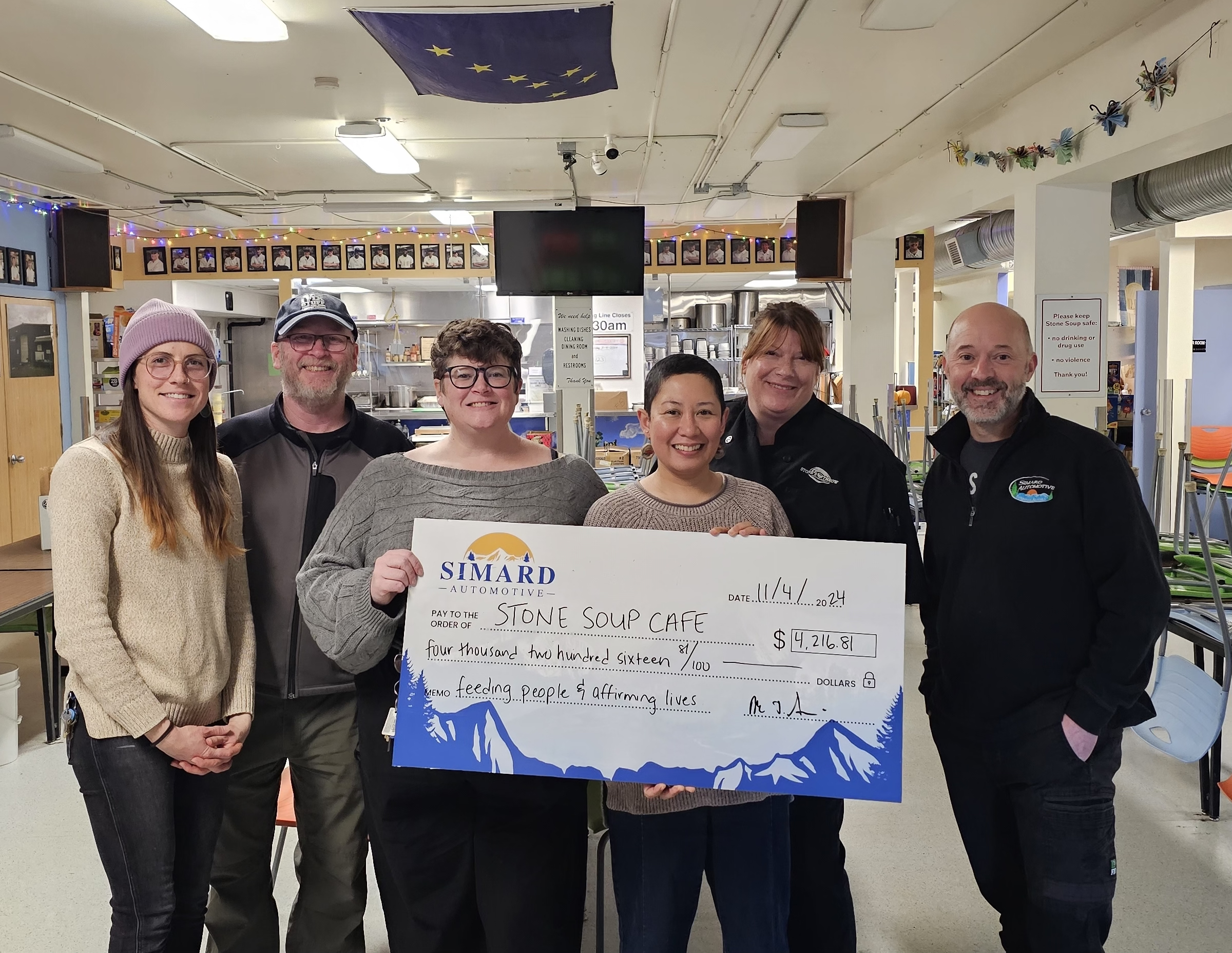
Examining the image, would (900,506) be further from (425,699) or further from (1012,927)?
(425,699)

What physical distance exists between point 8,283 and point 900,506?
863 cm

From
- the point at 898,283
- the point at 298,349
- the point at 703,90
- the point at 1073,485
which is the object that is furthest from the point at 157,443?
the point at 898,283

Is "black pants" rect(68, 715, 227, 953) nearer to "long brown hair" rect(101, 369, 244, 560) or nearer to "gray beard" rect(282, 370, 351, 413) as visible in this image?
"long brown hair" rect(101, 369, 244, 560)

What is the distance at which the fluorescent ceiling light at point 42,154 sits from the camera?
574cm

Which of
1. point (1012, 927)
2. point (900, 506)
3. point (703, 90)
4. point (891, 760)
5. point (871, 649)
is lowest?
point (1012, 927)

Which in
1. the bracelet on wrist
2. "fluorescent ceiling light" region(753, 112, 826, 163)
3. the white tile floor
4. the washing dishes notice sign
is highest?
"fluorescent ceiling light" region(753, 112, 826, 163)

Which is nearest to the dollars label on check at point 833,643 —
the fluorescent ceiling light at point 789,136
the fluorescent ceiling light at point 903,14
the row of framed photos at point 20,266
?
the fluorescent ceiling light at point 903,14

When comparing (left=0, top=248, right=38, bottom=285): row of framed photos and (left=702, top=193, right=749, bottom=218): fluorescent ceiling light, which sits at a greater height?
(left=702, top=193, right=749, bottom=218): fluorescent ceiling light

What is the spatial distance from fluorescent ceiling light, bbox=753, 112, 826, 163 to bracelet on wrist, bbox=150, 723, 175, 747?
5.09 meters

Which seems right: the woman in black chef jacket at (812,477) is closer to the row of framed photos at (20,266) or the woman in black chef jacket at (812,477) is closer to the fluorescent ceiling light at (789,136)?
the fluorescent ceiling light at (789,136)

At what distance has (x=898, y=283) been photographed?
12781 mm

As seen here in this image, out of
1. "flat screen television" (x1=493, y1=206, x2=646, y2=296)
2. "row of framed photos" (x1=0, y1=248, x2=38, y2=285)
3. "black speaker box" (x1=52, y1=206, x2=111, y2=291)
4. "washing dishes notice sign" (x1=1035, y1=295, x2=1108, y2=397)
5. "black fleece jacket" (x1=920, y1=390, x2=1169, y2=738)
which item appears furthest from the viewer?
"black speaker box" (x1=52, y1=206, x2=111, y2=291)

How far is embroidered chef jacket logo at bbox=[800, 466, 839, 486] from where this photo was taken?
86.0 inches

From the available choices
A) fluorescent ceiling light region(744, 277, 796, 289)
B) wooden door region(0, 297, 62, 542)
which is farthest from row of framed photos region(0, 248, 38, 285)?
fluorescent ceiling light region(744, 277, 796, 289)
